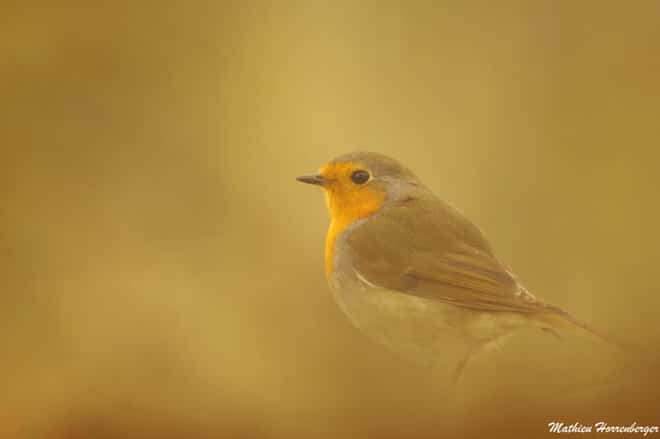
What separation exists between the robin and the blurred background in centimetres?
8

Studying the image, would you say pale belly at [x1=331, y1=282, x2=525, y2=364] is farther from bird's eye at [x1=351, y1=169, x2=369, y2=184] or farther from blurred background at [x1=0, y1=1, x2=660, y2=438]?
bird's eye at [x1=351, y1=169, x2=369, y2=184]

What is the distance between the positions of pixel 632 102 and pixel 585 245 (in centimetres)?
49

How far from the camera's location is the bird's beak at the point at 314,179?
203 cm

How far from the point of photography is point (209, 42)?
2213mm

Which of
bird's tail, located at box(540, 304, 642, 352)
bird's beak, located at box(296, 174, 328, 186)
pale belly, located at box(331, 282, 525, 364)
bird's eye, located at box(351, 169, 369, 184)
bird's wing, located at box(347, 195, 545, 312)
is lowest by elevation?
pale belly, located at box(331, 282, 525, 364)

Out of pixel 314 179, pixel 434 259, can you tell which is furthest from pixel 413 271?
pixel 314 179

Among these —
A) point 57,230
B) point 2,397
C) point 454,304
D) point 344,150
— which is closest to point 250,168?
point 344,150

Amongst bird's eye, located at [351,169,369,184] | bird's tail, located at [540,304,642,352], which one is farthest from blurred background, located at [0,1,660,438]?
bird's eye, located at [351,169,369,184]

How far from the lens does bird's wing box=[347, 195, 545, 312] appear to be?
6.07 feet

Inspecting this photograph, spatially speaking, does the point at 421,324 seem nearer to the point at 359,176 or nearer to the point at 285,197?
the point at 359,176

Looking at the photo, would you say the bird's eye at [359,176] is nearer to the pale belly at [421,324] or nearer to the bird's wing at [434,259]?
the bird's wing at [434,259]

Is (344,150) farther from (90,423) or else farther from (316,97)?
(90,423)

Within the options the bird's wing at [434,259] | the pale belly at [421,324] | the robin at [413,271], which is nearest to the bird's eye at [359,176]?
the robin at [413,271]

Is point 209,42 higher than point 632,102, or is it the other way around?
point 632,102
